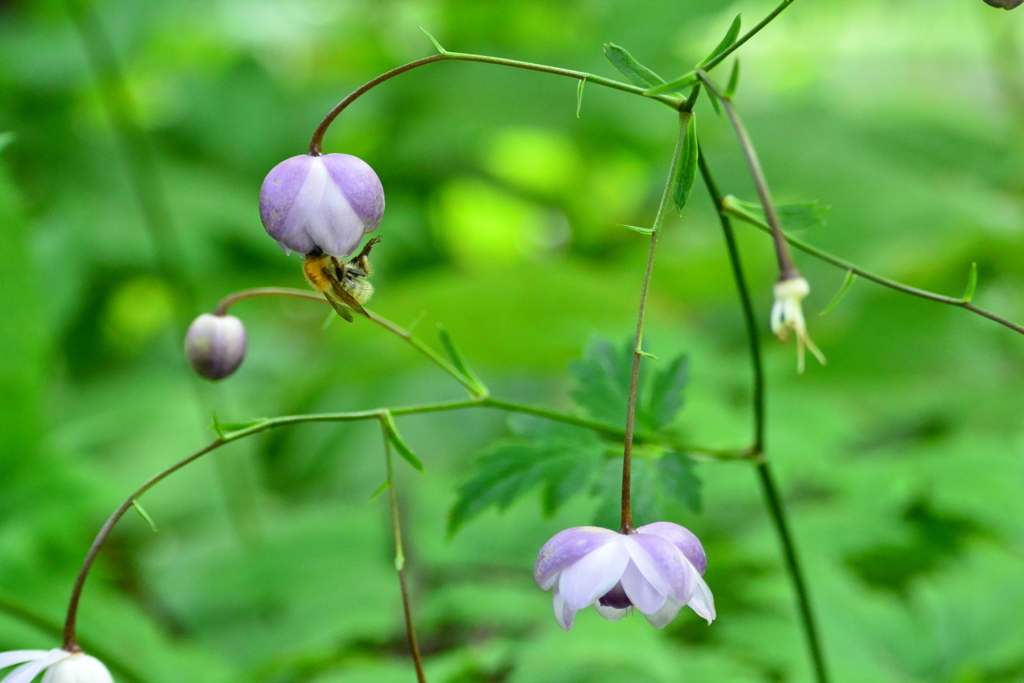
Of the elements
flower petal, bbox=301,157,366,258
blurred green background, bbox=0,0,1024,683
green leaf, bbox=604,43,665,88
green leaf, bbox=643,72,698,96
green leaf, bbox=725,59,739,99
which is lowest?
blurred green background, bbox=0,0,1024,683

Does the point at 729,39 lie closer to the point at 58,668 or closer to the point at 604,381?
the point at 604,381

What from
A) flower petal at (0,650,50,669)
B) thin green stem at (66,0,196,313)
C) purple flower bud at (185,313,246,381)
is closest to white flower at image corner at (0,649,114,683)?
flower petal at (0,650,50,669)

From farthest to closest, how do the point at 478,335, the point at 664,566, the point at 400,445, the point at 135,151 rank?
the point at 135,151
the point at 478,335
the point at 400,445
the point at 664,566

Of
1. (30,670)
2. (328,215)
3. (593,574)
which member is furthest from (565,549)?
(30,670)

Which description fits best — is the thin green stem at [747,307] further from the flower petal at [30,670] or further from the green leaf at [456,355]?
the flower petal at [30,670]

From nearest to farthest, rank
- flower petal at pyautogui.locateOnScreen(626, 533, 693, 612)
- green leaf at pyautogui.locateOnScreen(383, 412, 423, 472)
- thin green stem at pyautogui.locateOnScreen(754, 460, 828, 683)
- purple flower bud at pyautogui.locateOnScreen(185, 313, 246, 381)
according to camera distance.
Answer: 1. flower petal at pyautogui.locateOnScreen(626, 533, 693, 612)
2. green leaf at pyautogui.locateOnScreen(383, 412, 423, 472)
3. purple flower bud at pyautogui.locateOnScreen(185, 313, 246, 381)
4. thin green stem at pyautogui.locateOnScreen(754, 460, 828, 683)

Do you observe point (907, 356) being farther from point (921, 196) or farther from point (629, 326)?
point (629, 326)

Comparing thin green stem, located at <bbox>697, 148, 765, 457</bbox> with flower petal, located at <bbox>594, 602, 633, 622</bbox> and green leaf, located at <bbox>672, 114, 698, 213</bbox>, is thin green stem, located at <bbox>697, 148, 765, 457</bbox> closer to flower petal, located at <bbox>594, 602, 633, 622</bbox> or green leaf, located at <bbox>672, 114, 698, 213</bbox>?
green leaf, located at <bbox>672, 114, 698, 213</bbox>

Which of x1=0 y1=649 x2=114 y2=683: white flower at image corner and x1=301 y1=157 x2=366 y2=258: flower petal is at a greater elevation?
x1=301 y1=157 x2=366 y2=258: flower petal

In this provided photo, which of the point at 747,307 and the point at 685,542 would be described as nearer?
the point at 685,542
